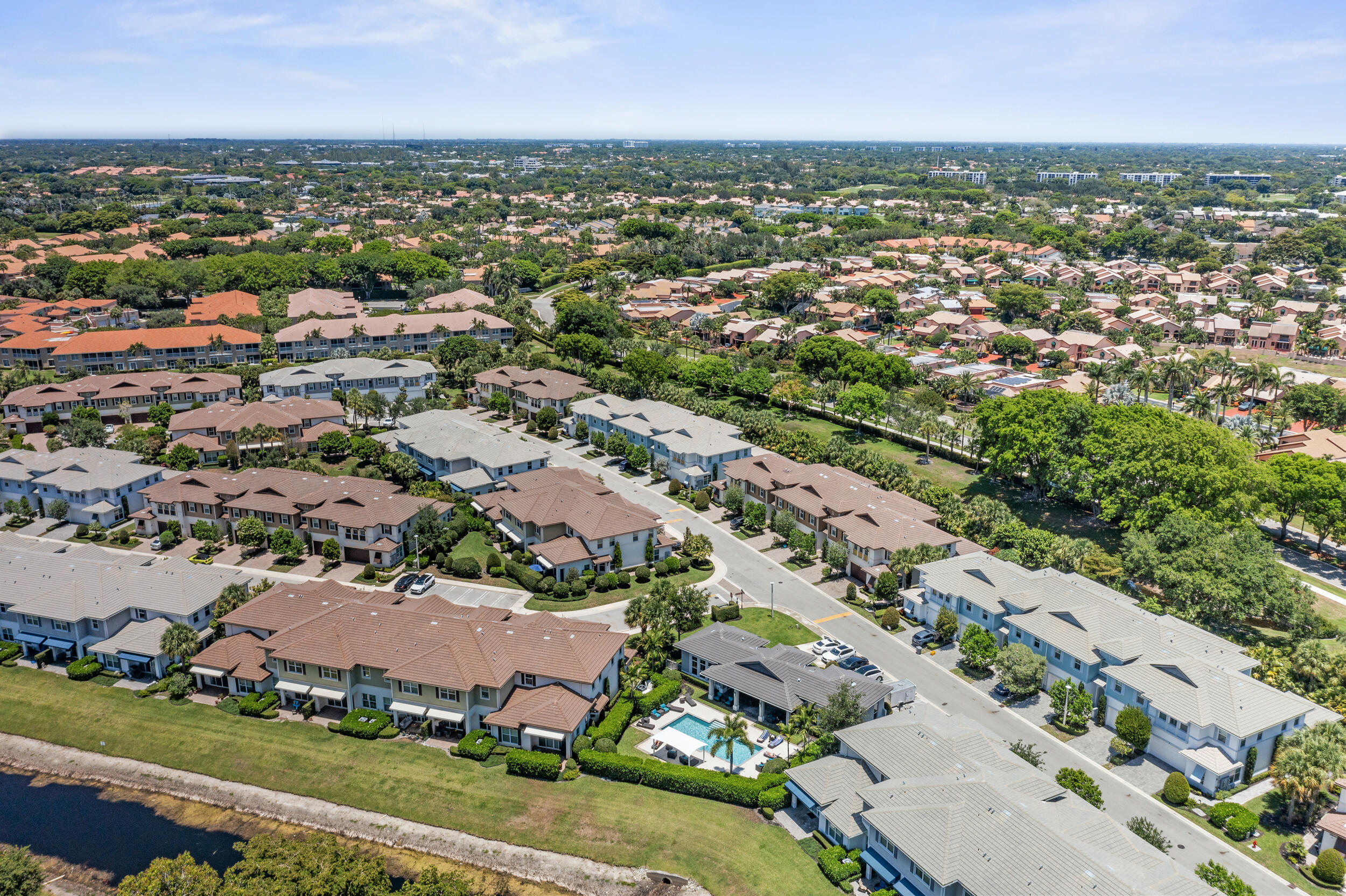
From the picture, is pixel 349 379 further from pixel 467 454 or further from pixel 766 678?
pixel 766 678

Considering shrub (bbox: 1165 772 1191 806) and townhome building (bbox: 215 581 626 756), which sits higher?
townhome building (bbox: 215 581 626 756)

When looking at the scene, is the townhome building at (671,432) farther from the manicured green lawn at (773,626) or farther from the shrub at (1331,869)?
the shrub at (1331,869)

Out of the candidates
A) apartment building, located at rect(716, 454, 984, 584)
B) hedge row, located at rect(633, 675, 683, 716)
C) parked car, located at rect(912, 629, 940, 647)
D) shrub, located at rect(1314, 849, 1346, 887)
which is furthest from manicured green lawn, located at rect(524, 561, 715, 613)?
shrub, located at rect(1314, 849, 1346, 887)

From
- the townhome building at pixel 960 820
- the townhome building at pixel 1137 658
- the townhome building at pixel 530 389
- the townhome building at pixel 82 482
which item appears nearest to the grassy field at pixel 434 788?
the townhome building at pixel 960 820

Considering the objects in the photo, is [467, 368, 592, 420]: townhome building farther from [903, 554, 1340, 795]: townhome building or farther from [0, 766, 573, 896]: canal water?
[0, 766, 573, 896]: canal water

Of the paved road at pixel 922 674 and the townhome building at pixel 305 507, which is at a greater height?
the townhome building at pixel 305 507

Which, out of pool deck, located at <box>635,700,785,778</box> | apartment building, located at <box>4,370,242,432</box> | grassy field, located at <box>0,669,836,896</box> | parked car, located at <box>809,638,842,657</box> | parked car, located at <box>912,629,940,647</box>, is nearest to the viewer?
grassy field, located at <box>0,669,836,896</box>
